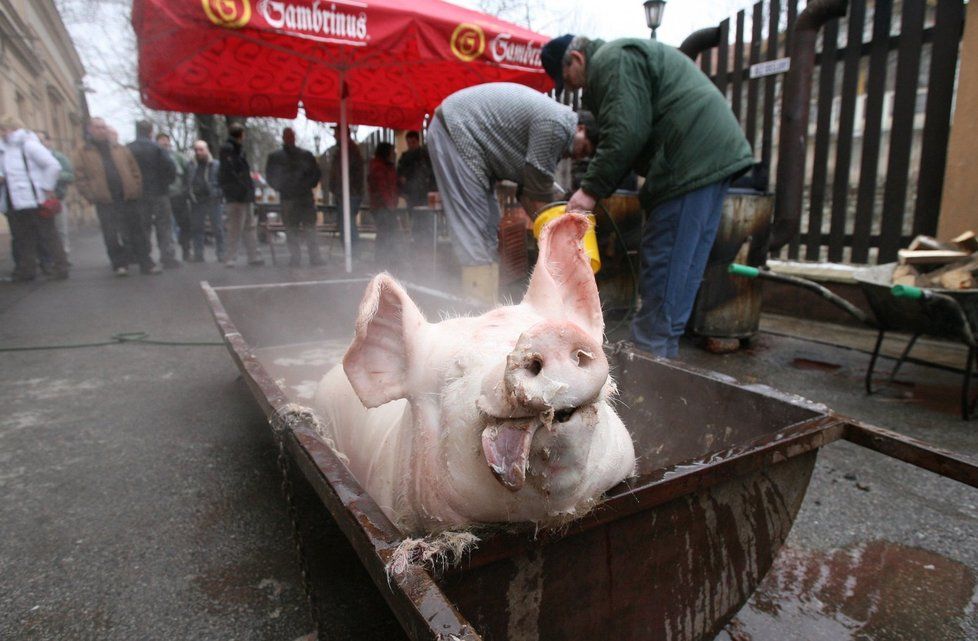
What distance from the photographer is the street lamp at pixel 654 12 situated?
725 centimetres

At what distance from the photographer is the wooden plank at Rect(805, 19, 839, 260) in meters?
5.52

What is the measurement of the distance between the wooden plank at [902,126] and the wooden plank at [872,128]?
12 centimetres

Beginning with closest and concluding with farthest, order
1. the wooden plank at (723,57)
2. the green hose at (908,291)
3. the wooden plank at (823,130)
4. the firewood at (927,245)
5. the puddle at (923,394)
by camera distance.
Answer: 1. the green hose at (908,291)
2. the puddle at (923,394)
3. the firewood at (927,245)
4. the wooden plank at (823,130)
5. the wooden plank at (723,57)

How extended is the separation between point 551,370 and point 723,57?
6.52 meters

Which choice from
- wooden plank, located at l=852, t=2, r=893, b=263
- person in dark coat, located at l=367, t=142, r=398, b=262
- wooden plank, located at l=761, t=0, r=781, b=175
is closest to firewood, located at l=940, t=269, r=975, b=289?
wooden plank, located at l=852, t=2, r=893, b=263

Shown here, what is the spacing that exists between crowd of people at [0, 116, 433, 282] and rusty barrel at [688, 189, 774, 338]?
175 inches

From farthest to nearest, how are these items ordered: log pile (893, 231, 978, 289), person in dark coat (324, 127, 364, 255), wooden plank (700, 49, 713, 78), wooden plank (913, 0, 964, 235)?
person in dark coat (324, 127, 364, 255) → wooden plank (700, 49, 713, 78) → wooden plank (913, 0, 964, 235) → log pile (893, 231, 978, 289)

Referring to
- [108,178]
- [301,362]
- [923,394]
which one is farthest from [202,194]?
[923,394]

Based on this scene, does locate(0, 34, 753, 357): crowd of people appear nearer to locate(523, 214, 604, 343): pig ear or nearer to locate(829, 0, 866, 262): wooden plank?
locate(523, 214, 604, 343): pig ear

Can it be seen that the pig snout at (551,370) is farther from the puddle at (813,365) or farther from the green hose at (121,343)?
the green hose at (121,343)

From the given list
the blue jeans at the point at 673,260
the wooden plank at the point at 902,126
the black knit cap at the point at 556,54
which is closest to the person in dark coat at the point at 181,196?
the black knit cap at the point at 556,54

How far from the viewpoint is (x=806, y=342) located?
16.5 feet

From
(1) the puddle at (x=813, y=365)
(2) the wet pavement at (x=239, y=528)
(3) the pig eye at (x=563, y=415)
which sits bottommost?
(2) the wet pavement at (x=239, y=528)

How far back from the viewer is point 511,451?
88cm
